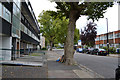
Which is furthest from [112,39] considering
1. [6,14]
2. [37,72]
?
[37,72]

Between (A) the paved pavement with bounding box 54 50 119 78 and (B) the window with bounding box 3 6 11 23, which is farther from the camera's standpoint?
(B) the window with bounding box 3 6 11 23

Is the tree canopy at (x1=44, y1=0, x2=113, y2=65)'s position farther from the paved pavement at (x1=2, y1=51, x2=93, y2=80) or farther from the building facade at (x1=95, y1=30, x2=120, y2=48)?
the building facade at (x1=95, y1=30, x2=120, y2=48)

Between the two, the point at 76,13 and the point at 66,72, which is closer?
the point at 66,72

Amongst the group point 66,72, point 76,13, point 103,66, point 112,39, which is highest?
point 76,13

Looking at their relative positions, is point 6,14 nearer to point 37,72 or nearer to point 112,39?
point 37,72

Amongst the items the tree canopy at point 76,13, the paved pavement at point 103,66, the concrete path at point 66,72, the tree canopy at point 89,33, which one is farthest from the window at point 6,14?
the tree canopy at point 89,33

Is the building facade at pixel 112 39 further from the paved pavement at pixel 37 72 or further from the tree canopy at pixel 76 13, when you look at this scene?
the paved pavement at pixel 37 72

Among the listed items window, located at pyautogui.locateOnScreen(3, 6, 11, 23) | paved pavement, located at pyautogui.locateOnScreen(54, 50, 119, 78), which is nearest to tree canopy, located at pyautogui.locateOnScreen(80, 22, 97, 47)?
paved pavement, located at pyautogui.locateOnScreen(54, 50, 119, 78)

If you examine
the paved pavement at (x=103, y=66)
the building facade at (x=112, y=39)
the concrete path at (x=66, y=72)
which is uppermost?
the building facade at (x=112, y=39)

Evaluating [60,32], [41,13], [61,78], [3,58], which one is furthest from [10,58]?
[41,13]

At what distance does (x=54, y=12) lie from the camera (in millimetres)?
16016

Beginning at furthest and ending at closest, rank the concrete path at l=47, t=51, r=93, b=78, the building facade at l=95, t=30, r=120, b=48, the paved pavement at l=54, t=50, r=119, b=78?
the building facade at l=95, t=30, r=120, b=48 → the paved pavement at l=54, t=50, r=119, b=78 → the concrete path at l=47, t=51, r=93, b=78

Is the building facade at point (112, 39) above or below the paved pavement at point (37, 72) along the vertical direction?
above

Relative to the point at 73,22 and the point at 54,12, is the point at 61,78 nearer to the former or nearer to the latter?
the point at 73,22
